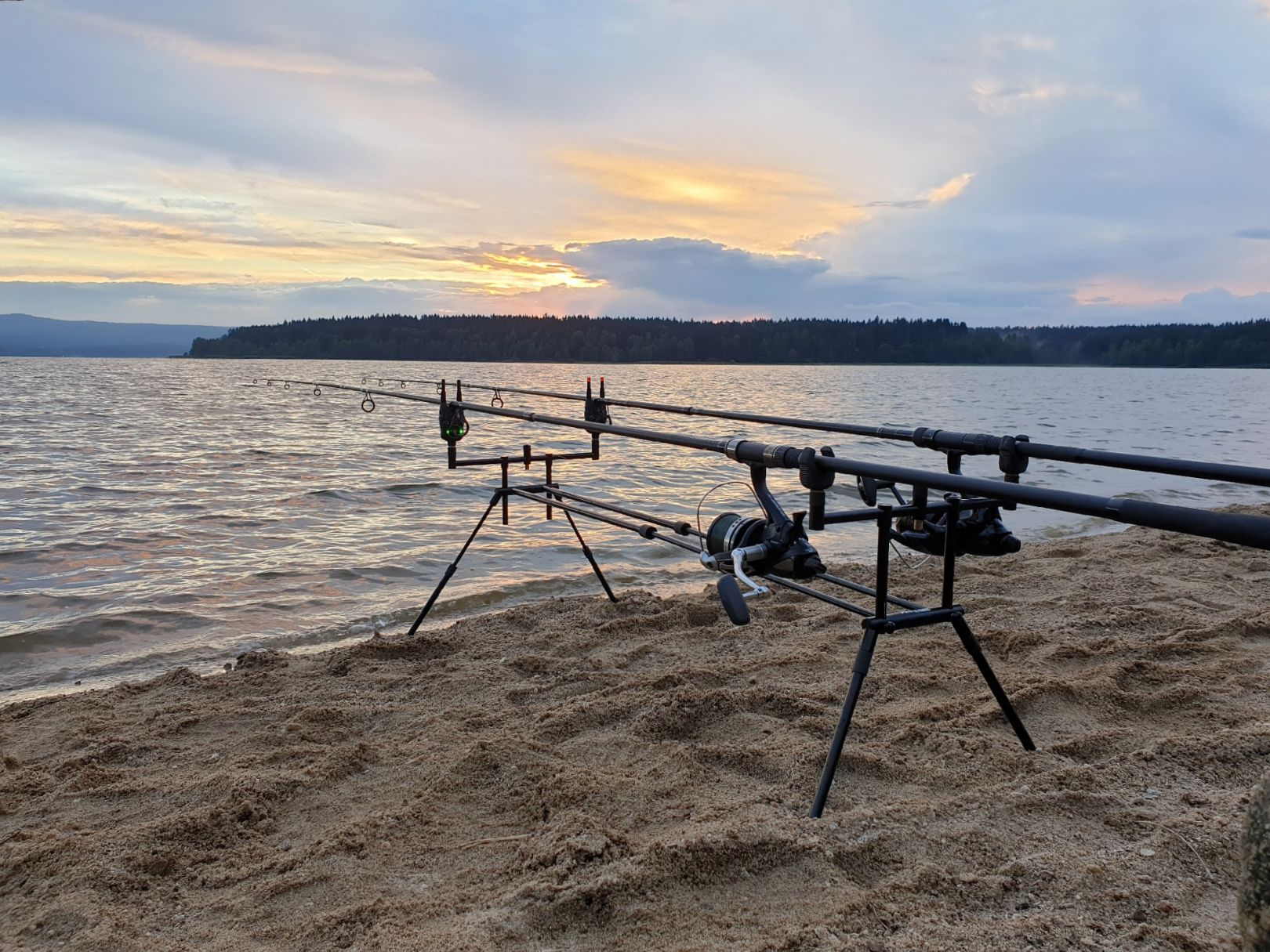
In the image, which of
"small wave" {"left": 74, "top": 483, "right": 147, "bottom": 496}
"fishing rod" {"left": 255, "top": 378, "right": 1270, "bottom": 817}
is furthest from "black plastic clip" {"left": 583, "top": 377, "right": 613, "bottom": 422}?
"small wave" {"left": 74, "top": 483, "right": 147, "bottom": 496}

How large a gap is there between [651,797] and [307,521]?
9.96 m

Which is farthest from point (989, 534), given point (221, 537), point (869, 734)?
point (221, 537)

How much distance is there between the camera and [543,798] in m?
3.39

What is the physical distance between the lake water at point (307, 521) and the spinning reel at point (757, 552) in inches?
190

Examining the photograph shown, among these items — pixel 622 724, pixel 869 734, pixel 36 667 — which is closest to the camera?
pixel 869 734

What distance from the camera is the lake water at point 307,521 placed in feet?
24.3

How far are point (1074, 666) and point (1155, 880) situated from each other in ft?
7.70

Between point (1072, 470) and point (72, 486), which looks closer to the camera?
point (72, 486)

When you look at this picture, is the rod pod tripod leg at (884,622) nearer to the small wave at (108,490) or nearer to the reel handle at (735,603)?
the reel handle at (735,603)

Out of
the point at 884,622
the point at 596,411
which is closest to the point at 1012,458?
the point at 884,622

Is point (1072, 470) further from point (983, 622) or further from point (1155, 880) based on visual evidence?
point (1155, 880)

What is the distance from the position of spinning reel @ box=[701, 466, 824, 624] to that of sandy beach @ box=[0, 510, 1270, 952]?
88 centimetres

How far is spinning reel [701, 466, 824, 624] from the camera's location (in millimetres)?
2695

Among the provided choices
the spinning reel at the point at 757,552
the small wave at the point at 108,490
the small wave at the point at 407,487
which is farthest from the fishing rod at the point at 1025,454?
the small wave at the point at 108,490
